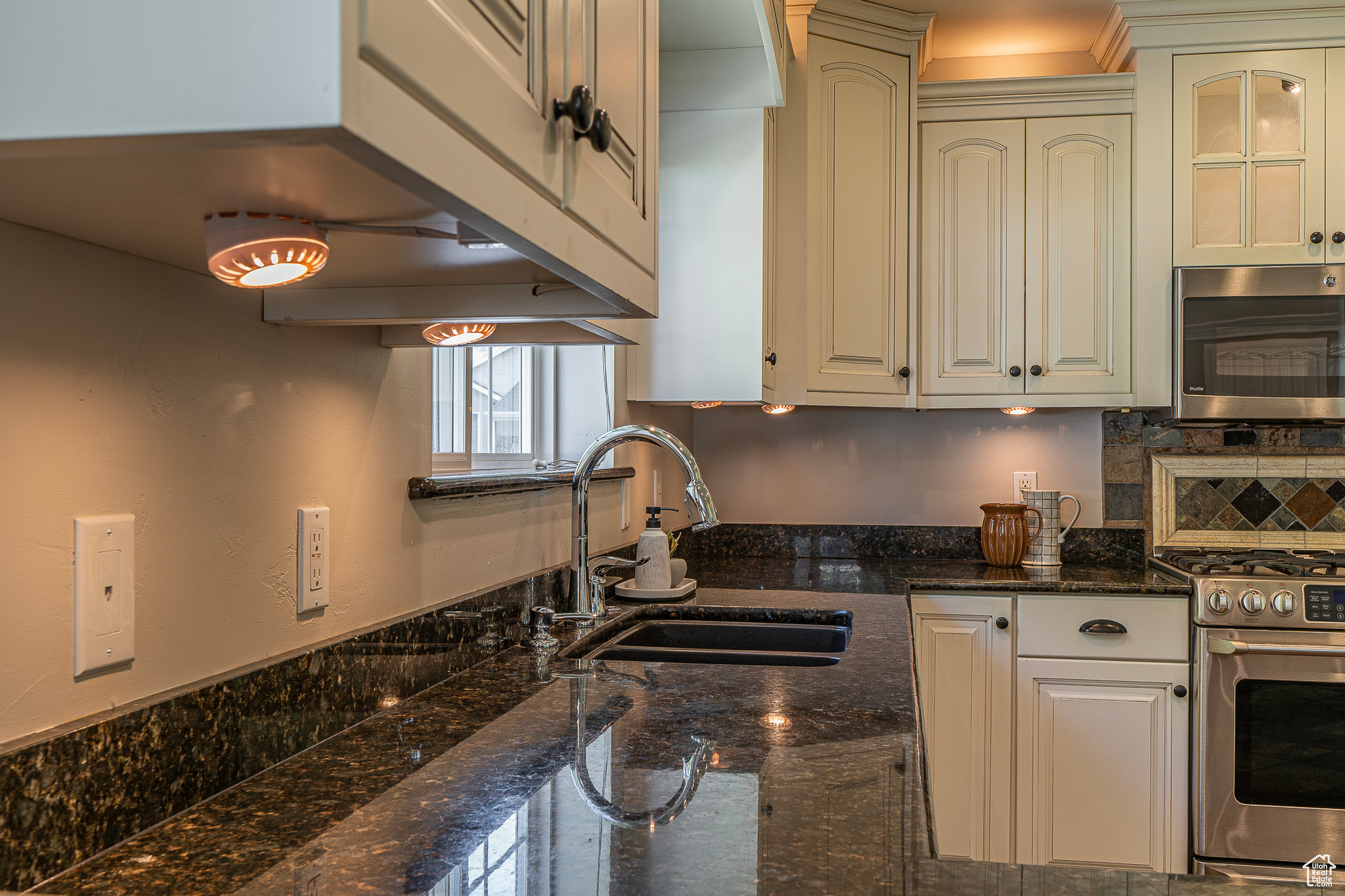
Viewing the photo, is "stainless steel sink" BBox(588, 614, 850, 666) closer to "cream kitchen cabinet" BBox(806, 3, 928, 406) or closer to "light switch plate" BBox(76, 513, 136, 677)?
"cream kitchen cabinet" BBox(806, 3, 928, 406)

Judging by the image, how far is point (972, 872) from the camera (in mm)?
645

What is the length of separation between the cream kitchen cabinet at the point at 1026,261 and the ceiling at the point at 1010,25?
1.04ft

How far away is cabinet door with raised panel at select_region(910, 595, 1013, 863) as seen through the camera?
244 centimetres

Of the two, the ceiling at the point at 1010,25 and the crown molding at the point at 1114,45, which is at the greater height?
the ceiling at the point at 1010,25

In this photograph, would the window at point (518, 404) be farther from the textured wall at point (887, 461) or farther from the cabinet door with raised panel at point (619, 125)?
the textured wall at point (887, 461)

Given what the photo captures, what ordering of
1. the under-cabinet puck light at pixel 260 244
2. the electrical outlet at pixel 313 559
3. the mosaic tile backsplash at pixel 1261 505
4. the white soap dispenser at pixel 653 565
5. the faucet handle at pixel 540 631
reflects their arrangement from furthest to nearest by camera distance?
the mosaic tile backsplash at pixel 1261 505, the white soap dispenser at pixel 653 565, the faucet handle at pixel 540 631, the electrical outlet at pixel 313 559, the under-cabinet puck light at pixel 260 244

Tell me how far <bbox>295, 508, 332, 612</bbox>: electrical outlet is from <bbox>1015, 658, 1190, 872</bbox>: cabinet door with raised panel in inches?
77.7

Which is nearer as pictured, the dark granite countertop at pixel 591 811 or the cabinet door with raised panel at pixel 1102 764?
the dark granite countertop at pixel 591 811

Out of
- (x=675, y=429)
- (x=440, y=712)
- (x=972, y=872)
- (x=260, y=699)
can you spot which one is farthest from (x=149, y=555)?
(x=675, y=429)

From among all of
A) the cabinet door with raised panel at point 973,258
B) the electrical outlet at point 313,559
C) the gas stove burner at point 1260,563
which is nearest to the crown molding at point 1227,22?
the cabinet door with raised panel at point 973,258

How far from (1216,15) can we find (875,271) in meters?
1.15

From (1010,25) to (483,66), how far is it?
2784 mm

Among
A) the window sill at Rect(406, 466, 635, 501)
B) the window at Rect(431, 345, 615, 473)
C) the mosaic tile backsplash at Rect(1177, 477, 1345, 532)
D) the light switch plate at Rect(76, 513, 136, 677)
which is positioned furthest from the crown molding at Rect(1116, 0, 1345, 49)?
the light switch plate at Rect(76, 513, 136, 677)

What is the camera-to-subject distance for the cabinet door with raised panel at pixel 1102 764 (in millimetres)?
2379
